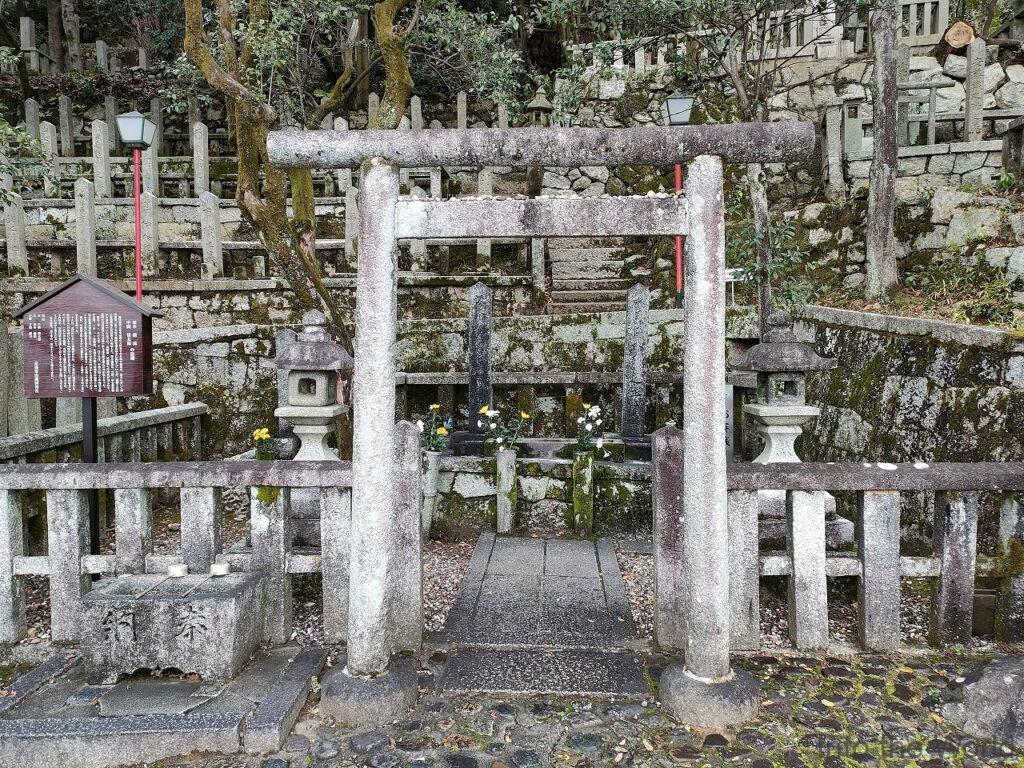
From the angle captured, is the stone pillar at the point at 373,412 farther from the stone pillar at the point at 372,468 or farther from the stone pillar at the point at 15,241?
the stone pillar at the point at 15,241

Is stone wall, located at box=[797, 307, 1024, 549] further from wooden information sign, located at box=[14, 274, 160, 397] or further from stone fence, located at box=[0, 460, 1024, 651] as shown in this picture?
wooden information sign, located at box=[14, 274, 160, 397]

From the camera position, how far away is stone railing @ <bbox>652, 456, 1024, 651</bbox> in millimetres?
3562

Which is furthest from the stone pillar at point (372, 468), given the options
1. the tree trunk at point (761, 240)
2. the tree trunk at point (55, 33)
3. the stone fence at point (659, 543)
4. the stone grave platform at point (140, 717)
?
the tree trunk at point (55, 33)

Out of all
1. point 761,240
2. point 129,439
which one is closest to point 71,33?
point 129,439

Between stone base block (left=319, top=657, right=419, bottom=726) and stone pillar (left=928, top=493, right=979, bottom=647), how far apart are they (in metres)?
3.11

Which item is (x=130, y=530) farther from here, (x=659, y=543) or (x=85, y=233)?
(x=85, y=233)

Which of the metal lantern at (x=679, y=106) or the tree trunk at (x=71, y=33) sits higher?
the tree trunk at (x=71, y=33)

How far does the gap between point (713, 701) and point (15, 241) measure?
32.6ft

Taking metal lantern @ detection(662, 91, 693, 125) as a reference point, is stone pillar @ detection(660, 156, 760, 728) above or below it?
below

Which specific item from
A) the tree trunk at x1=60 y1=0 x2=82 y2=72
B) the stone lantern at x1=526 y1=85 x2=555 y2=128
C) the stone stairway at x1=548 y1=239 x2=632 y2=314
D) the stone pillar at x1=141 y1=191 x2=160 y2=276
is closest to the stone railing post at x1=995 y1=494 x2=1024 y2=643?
the stone stairway at x1=548 y1=239 x2=632 y2=314

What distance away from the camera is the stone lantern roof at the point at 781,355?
479cm

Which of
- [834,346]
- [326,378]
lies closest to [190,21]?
[326,378]

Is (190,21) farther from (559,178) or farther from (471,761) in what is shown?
(559,178)

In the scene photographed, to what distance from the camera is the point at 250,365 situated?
853 centimetres
